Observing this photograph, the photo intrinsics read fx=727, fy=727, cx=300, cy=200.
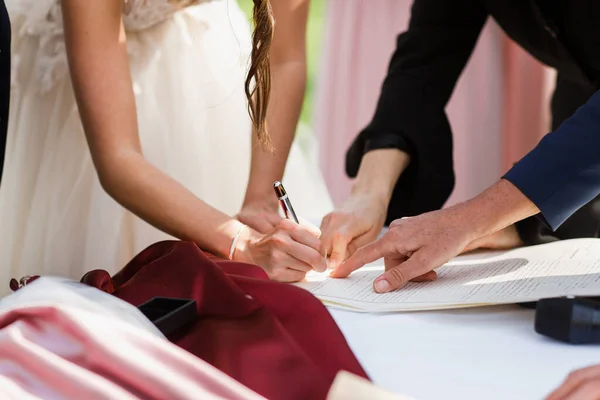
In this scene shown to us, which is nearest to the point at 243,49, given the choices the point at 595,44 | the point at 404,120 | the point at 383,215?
the point at 404,120

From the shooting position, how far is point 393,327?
0.75 m

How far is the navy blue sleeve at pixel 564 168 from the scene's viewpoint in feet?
2.81

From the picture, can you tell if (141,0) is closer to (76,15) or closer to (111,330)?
(76,15)

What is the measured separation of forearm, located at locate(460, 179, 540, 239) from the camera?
88 centimetres

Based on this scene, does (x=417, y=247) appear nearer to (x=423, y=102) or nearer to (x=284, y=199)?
(x=284, y=199)

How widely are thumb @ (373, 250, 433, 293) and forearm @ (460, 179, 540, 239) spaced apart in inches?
3.1

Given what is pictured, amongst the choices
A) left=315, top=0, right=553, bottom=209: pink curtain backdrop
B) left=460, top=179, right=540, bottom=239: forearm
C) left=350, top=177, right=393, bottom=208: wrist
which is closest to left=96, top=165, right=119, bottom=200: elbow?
left=350, top=177, right=393, bottom=208: wrist

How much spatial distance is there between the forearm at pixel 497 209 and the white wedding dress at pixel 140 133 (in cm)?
47

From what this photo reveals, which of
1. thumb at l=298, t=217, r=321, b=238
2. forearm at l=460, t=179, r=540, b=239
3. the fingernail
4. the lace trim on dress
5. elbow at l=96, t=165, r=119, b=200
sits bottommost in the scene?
the fingernail

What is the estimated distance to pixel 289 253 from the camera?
3.14 feet

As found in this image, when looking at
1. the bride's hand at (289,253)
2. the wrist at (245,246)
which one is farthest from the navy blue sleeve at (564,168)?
the wrist at (245,246)

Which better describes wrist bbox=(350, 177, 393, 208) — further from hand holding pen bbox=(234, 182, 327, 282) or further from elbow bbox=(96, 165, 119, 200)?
elbow bbox=(96, 165, 119, 200)

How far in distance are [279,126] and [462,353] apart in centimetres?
72

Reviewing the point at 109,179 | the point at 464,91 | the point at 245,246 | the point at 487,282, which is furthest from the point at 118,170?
the point at 464,91
